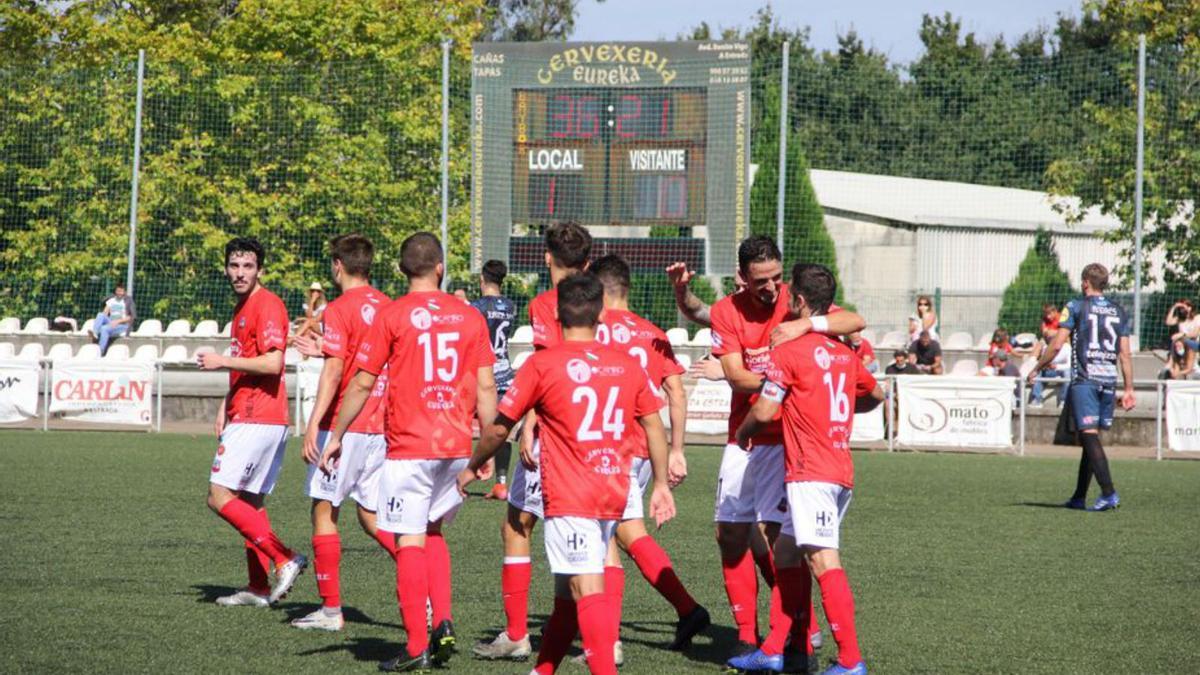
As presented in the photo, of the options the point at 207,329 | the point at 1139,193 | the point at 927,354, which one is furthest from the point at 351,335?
the point at 207,329

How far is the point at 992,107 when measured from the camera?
102 ft

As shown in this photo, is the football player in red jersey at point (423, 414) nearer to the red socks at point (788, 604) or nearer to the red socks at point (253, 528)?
the red socks at point (788, 604)

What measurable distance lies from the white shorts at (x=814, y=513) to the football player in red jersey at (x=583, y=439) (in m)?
1.00

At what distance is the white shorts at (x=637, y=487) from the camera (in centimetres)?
768

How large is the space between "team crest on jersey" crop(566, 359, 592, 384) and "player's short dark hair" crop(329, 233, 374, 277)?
2593 mm

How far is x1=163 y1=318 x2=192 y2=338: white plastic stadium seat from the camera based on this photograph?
28.6 m

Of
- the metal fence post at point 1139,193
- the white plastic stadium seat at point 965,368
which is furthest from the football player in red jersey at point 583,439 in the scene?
the white plastic stadium seat at point 965,368

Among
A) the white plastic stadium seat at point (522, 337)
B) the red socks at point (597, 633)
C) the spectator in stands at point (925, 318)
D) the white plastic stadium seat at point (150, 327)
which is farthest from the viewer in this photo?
the white plastic stadium seat at point (150, 327)

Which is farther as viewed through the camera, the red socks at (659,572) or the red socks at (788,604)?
the red socks at (659,572)

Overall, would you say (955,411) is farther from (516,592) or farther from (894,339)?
→ (516,592)

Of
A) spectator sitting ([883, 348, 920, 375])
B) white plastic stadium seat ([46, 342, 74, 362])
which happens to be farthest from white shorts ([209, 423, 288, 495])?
white plastic stadium seat ([46, 342, 74, 362])

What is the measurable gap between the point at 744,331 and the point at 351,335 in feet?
6.78

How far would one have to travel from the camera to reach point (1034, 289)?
3291 centimetres

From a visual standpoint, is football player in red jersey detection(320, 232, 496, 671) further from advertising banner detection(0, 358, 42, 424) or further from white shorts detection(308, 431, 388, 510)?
advertising banner detection(0, 358, 42, 424)
